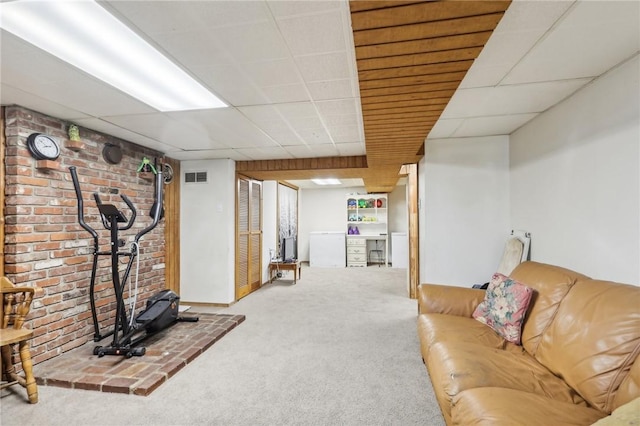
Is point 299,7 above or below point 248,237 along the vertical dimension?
above

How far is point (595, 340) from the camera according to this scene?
1457 mm

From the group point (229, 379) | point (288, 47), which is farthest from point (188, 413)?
point (288, 47)

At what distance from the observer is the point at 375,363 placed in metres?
2.62

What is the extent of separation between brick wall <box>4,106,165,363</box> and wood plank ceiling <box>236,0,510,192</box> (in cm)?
279

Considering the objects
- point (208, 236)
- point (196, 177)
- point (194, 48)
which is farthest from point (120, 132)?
point (194, 48)

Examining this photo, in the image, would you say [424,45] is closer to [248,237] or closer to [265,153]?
[265,153]

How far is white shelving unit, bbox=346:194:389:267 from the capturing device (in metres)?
8.37

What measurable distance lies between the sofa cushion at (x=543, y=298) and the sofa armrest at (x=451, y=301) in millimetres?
496

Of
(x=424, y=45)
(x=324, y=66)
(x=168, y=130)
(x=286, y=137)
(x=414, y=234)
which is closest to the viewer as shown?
(x=424, y=45)

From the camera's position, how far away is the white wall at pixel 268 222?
603cm

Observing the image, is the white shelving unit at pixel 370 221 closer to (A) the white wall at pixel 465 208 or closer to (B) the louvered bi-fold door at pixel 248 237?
(B) the louvered bi-fold door at pixel 248 237

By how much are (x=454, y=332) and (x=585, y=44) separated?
6.08ft

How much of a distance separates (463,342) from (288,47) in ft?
6.64

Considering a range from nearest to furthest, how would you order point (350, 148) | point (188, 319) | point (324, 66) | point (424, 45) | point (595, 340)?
1. point (424, 45)
2. point (595, 340)
3. point (324, 66)
4. point (188, 319)
5. point (350, 148)
